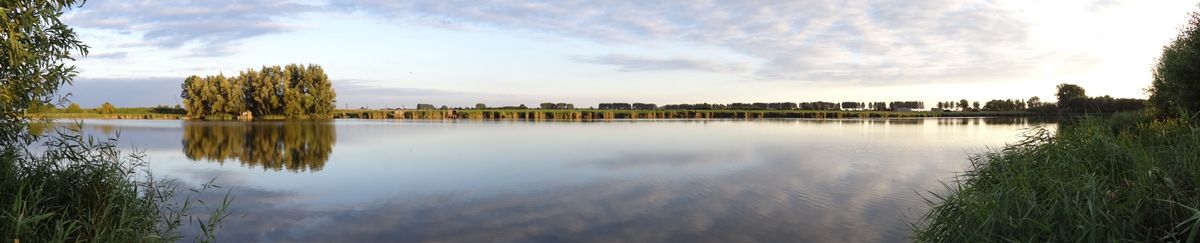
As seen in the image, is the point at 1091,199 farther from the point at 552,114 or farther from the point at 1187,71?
the point at 552,114

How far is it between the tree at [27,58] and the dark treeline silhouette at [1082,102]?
99.8m

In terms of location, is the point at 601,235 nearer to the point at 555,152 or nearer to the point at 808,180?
the point at 808,180

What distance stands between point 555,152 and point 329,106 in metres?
75.2

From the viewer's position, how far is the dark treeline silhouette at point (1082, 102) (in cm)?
8356

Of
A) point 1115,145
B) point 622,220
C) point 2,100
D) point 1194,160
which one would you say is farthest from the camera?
point 622,220

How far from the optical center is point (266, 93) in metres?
84.8

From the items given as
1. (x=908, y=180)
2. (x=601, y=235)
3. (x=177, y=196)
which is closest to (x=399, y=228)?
(x=601, y=235)

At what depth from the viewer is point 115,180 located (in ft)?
27.3

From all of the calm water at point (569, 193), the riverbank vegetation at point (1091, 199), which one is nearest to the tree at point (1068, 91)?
the calm water at point (569, 193)

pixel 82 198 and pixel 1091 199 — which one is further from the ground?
pixel 1091 199

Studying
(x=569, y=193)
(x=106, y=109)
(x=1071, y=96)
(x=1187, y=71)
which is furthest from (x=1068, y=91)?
(x=106, y=109)

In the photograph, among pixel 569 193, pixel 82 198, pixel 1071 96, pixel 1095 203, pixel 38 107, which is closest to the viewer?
pixel 1095 203

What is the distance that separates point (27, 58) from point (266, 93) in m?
87.2

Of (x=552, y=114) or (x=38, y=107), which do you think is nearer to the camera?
(x=38, y=107)
